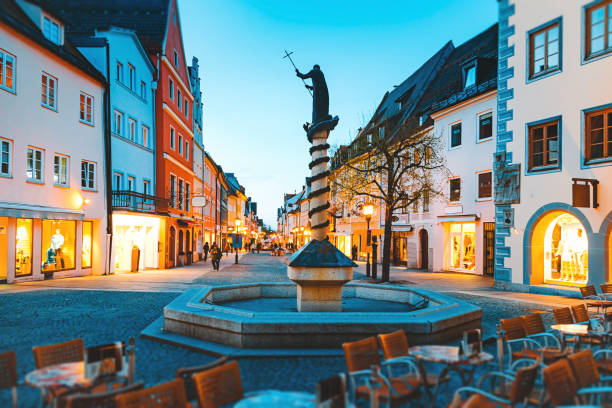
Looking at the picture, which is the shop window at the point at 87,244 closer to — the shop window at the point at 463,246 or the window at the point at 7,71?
the window at the point at 7,71

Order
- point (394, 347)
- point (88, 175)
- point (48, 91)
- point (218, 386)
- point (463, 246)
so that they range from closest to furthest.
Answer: point (218, 386) → point (394, 347) → point (48, 91) → point (88, 175) → point (463, 246)

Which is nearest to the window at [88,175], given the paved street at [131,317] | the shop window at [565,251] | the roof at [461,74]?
the paved street at [131,317]

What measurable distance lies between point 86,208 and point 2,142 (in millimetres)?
5578

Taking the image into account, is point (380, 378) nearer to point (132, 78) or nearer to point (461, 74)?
point (461, 74)

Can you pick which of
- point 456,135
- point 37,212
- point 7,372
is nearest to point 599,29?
point 456,135

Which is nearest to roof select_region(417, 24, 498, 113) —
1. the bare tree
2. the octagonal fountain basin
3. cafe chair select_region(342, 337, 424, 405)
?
the bare tree

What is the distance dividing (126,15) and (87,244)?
53.5 feet

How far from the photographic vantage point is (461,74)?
28891 millimetres

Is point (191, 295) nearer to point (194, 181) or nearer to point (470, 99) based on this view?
point (470, 99)

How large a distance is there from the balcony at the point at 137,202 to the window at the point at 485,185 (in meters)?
18.1

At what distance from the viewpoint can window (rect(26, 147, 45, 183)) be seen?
20.4 meters

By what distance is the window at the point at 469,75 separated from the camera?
88.9 ft

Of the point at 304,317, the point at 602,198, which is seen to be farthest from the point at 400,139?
the point at 304,317

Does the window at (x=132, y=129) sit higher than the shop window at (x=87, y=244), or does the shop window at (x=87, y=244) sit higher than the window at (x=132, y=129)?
the window at (x=132, y=129)
